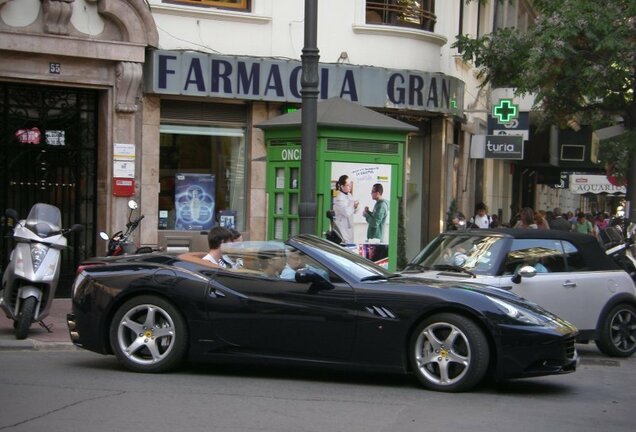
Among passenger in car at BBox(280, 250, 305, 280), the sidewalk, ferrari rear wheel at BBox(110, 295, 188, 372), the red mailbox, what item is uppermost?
the red mailbox

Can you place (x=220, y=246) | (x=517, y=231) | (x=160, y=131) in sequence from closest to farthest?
(x=220, y=246)
(x=517, y=231)
(x=160, y=131)

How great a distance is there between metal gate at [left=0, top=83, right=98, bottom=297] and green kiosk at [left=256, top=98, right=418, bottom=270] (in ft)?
12.0

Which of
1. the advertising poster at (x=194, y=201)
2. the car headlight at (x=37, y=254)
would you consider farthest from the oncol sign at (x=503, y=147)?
the car headlight at (x=37, y=254)

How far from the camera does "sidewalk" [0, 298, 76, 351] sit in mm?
10500

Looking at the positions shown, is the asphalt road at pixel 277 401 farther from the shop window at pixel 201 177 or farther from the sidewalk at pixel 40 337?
the shop window at pixel 201 177

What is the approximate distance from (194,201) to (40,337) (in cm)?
622

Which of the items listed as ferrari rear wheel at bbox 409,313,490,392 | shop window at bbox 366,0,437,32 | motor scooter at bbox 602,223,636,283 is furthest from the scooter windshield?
shop window at bbox 366,0,437,32

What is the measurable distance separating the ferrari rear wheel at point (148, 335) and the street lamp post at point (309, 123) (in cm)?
364

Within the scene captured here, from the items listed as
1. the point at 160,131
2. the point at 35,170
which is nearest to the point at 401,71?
the point at 160,131

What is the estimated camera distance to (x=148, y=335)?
8695 mm

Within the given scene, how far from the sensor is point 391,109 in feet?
58.7

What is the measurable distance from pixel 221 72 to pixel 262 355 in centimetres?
881

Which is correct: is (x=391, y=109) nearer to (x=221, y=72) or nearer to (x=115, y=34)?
(x=221, y=72)

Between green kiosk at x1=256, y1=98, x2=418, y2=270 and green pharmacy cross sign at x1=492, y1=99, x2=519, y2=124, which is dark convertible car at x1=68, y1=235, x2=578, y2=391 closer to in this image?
green kiosk at x1=256, y1=98, x2=418, y2=270
